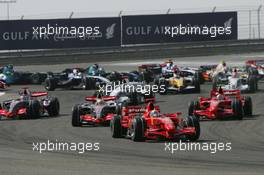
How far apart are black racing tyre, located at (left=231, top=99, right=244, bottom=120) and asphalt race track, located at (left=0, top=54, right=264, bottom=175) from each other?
8.1 inches

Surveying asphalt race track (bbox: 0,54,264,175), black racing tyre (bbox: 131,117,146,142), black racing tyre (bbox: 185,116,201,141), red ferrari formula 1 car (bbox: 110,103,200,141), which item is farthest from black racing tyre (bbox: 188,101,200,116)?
black racing tyre (bbox: 131,117,146,142)

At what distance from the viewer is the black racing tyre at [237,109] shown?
29.5 m

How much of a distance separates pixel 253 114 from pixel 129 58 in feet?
98.9

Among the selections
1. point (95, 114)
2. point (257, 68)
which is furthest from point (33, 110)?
point (257, 68)

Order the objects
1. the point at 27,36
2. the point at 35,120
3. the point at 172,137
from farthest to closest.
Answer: the point at 27,36 < the point at 35,120 < the point at 172,137

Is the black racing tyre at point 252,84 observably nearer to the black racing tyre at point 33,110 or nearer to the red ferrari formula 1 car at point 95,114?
the black racing tyre at point 33,110

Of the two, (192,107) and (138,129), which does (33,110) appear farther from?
(138,129)

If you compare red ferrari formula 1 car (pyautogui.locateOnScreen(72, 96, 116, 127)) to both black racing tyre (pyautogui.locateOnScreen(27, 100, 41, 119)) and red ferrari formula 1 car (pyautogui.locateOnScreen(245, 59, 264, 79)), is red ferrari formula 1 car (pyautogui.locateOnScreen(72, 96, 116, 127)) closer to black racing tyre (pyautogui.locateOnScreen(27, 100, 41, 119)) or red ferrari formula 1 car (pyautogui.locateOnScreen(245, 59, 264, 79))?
black racing tyre (pyautogui.locateOnScreen(27, 100, 41, 119))

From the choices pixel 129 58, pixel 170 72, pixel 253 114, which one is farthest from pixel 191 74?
pixel 129 58

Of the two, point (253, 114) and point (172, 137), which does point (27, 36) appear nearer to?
point (253, 114)

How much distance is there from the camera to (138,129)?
24281 millimetres

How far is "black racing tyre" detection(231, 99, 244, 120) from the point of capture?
29500mm

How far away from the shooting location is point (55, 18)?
205 feet

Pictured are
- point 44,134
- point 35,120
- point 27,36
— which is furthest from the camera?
point 27,36
